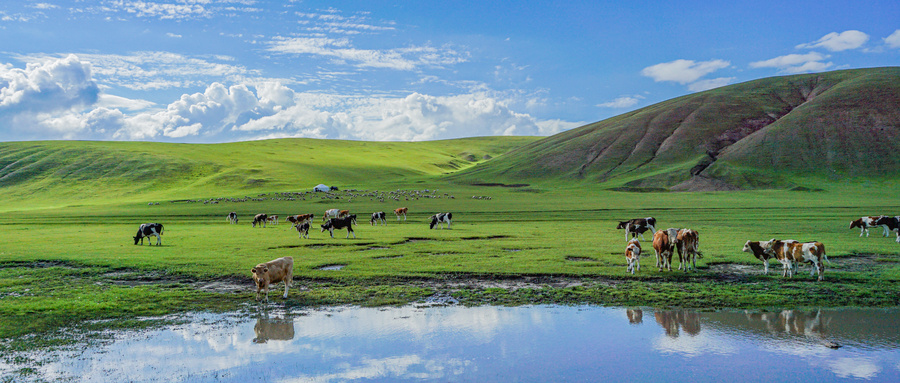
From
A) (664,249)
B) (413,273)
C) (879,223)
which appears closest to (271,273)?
(413,273)

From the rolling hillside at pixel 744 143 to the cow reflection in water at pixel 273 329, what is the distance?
108m

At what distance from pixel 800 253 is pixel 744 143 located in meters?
143

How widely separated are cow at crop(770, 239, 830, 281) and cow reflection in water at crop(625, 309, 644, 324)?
8540mm

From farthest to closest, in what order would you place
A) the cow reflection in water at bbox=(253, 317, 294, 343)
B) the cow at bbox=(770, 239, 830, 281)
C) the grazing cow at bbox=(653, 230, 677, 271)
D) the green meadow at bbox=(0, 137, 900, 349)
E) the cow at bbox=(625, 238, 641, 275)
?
1. the grazing cow at bbox=(653, 230, 677, 271)
2. the cow at bbox=(625, 238, 641, 275)
3. the cow at bbox=(770, 239, 830, 281)
4. the green meadow at bbox=(0, 137, 900, 349)
5. the cow reflection in water at bbox=(253, 317, 294, 343)

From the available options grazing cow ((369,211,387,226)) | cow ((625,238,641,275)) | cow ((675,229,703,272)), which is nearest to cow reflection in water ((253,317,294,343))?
cow ((625,238,641,275))

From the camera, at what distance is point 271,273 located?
17891 mm

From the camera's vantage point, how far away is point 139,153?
173 m

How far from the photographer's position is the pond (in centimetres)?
1119

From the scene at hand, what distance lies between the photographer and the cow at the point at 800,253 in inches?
758

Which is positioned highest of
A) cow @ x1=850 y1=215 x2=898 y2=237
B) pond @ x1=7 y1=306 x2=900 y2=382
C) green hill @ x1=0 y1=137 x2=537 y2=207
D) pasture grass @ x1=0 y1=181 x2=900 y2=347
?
green hill @ x1=0 y1=137 x2=537 y2=207

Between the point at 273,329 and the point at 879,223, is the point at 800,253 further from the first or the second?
the point at 879,223

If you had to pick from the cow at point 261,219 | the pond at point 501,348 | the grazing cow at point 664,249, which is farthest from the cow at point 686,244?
the cow at point 261,219

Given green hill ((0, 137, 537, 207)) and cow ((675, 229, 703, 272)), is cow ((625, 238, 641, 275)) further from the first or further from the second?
green hill ((0, 137, 537, 207))

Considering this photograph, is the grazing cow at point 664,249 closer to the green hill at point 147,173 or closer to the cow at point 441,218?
the cow at point 441,218
